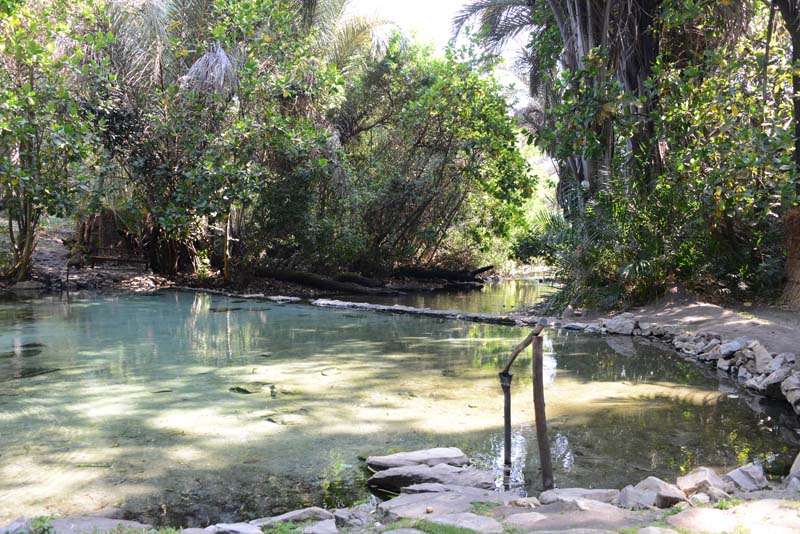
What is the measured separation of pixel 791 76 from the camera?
895 centimetres

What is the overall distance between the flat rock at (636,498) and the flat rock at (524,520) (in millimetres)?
498

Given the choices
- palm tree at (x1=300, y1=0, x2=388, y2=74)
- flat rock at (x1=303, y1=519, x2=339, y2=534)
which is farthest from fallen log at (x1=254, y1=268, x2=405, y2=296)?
flat rock at (x1=303, y1=519, x2=339, y2=534)

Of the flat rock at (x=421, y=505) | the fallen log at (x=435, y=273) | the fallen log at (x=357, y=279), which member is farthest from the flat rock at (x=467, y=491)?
the fallen log at (x=435, y=273)

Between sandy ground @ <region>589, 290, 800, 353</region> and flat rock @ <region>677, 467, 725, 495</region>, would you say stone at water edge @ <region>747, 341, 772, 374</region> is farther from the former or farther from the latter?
flat rock @ <region>677, 467, 725, 495</region>

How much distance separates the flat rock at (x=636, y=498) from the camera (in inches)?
127

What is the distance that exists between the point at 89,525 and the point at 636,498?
2612 mm

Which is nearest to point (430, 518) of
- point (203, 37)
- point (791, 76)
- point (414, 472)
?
point (414, 472)

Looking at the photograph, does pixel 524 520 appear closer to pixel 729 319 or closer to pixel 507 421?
pixel 507 421

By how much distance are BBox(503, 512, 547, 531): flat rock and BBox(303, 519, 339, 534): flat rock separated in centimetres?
77

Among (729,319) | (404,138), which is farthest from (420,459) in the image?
(404,138)

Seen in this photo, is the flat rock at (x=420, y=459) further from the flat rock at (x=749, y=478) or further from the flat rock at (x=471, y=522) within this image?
the flat rock at (x=749, y=478)

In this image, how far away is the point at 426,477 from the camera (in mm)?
3941

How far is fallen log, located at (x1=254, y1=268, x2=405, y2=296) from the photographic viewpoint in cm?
1706

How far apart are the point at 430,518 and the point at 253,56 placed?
13257mm
